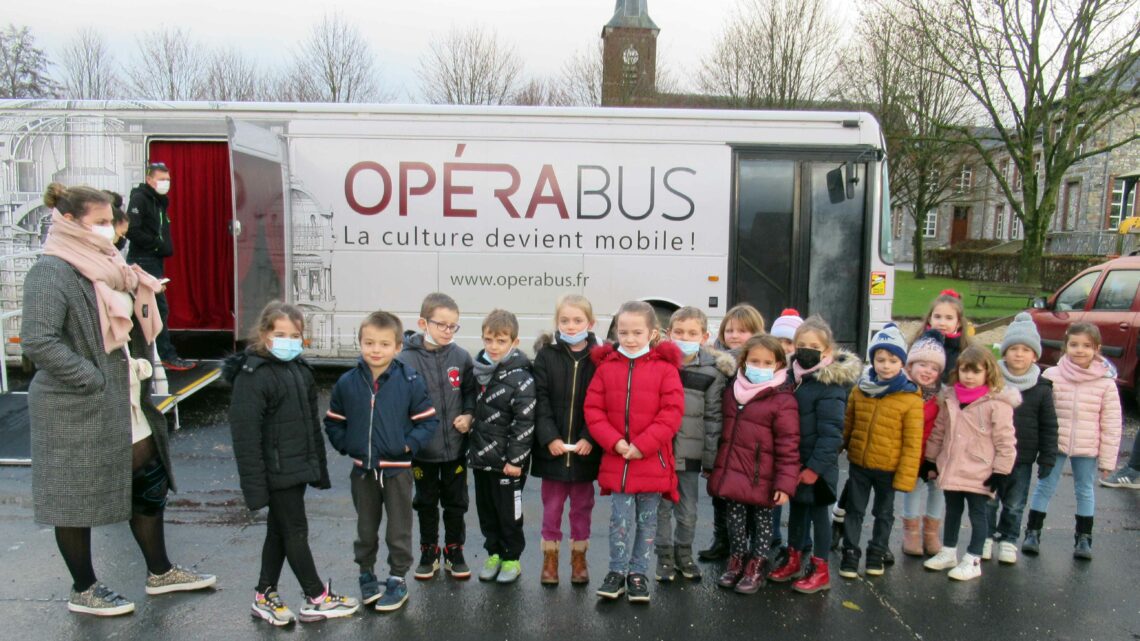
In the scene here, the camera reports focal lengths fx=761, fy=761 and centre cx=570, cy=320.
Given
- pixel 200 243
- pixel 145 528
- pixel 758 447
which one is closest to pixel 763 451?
pixel 758 447

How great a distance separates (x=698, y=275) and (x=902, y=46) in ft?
52.7

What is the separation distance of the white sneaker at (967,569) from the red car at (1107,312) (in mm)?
4806

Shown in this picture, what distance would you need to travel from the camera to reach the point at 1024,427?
4316 millimetres

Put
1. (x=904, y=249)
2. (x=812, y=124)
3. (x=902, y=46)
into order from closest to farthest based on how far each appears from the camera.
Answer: (x=812, y=124) < (x=902, y=46) < (x=904, y=249)

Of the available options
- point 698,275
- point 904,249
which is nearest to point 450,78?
point 698,275

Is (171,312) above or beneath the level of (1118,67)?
beneath

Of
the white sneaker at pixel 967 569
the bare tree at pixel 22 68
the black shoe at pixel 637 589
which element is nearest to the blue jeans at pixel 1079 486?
the white sneaker at pixel 967 569

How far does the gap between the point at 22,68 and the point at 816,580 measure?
32.8 meters

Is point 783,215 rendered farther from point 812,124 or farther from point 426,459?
point 426,459

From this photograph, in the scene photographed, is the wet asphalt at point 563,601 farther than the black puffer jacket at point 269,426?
Yes

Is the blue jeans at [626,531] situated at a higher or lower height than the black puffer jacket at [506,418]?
lower

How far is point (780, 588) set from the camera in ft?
13.2

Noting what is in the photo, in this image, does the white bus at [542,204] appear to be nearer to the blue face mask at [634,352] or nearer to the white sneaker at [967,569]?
the white sneaker at [967,569]

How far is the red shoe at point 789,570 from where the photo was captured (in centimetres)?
407
